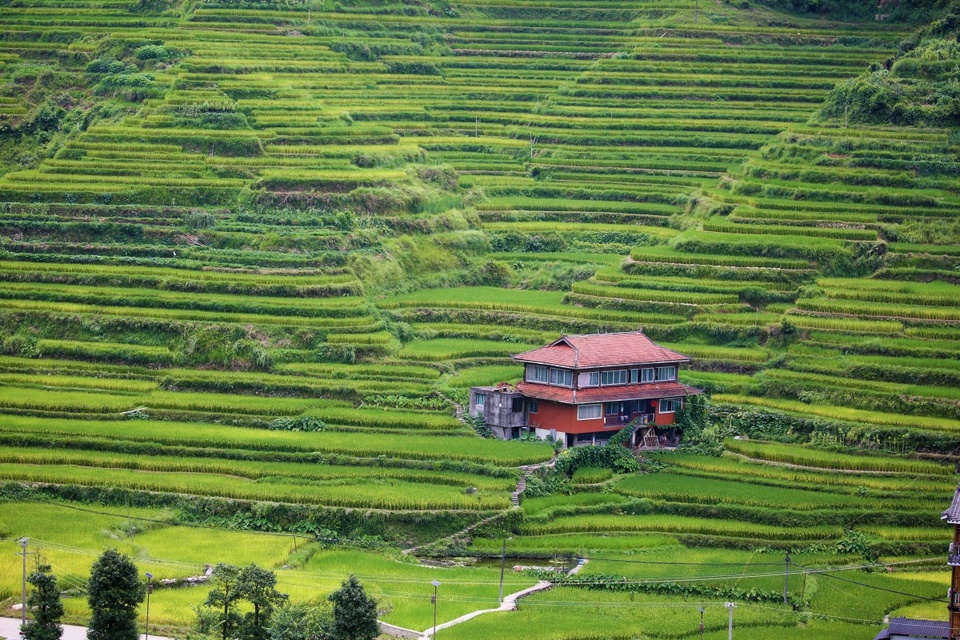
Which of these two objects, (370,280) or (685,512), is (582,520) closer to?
(685,512)

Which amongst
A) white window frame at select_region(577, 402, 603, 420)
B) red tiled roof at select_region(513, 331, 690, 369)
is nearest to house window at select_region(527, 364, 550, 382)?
red tiled roof at select_region(513, 331, 690, 369)

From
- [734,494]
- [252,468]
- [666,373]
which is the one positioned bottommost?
[734,494]

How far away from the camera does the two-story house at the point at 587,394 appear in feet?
157

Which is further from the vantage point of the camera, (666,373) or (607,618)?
(666,373)

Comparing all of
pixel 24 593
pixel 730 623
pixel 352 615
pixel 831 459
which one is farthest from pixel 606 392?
pixel 24 593

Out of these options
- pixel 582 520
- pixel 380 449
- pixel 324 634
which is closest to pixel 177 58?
pixel 380 449

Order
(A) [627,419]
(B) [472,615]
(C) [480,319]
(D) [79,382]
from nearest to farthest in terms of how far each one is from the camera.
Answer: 1. (B) [472,615]
2. (A) [627,419]
3. (D) [79,382]
4. (C) [480,319]

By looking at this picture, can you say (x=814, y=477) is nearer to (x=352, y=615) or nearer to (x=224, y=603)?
(x=352, y=615)

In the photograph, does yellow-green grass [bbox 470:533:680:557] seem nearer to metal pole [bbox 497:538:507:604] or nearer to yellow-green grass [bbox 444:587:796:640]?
metal pole [bbox 497:538:507:604]

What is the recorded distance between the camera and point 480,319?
56.8 meters

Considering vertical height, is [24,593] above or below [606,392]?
below

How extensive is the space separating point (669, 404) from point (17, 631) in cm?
2015

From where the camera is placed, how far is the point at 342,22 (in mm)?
78812

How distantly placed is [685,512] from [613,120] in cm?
2971
